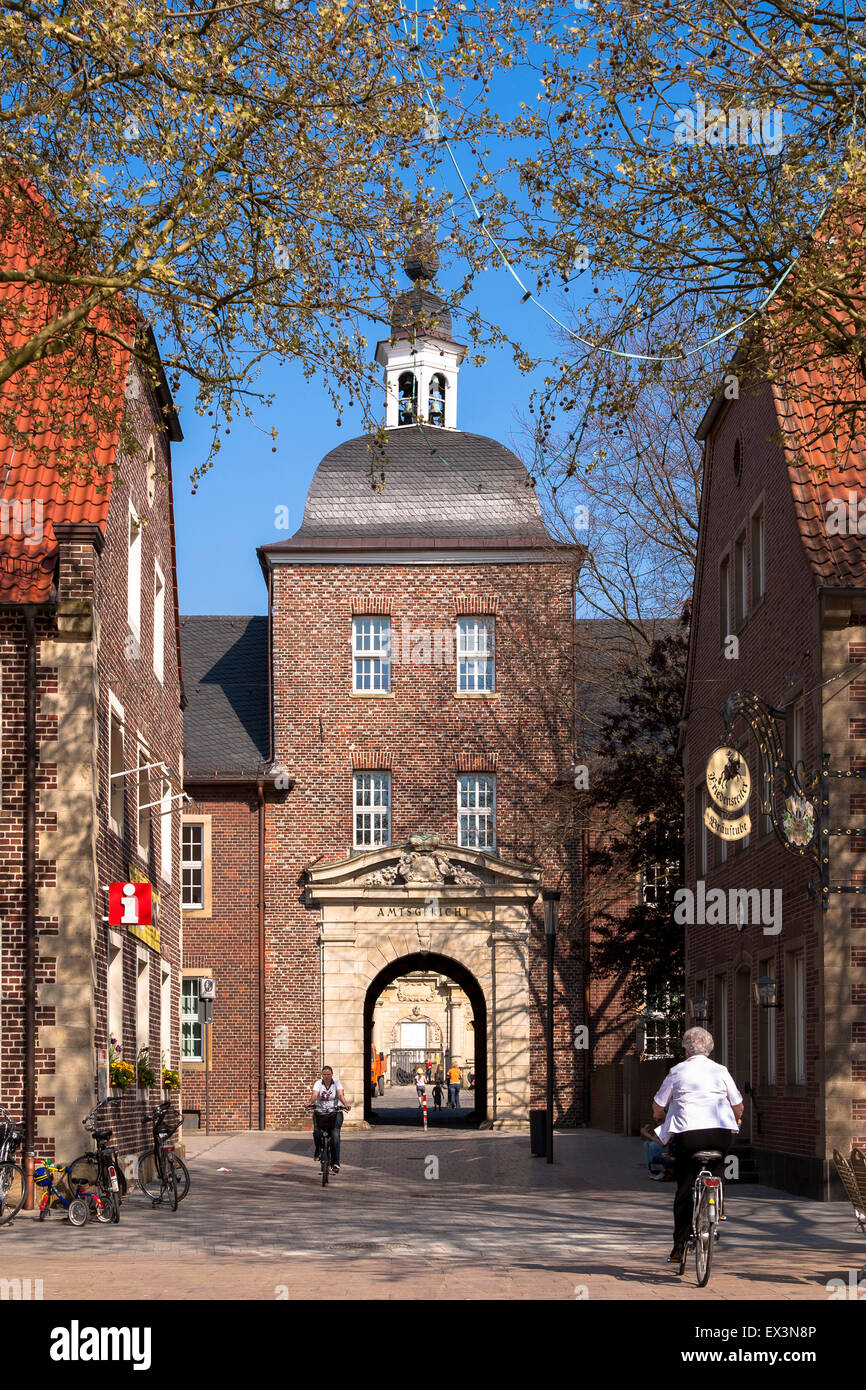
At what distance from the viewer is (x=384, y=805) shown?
39500 millimetres

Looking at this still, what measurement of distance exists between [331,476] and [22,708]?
22.9m

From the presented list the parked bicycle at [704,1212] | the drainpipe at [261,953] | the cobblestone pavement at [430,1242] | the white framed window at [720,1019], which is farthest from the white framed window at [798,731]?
the drainpipe at [261,953]

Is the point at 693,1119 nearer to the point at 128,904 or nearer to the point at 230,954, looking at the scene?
the point at 128,904

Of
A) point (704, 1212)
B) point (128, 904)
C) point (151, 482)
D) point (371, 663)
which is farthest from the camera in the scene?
point (371, 663)

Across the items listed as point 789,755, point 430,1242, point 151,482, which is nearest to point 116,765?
point 151,482

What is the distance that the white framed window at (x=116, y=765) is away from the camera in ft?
A: 69.3

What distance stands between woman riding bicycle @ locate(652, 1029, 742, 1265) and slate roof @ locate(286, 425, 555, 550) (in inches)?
1121

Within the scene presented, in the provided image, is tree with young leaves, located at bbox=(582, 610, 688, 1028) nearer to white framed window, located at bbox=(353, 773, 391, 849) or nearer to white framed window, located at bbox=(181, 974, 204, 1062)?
white framed window, located at bbox=(353, 773, 391, 849)

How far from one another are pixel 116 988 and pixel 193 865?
691 inches

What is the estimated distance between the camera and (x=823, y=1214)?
17.5 metres

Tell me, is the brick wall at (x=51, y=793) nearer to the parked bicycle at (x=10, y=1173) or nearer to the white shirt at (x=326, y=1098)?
the parked bicycle at (x=10, y=1173)

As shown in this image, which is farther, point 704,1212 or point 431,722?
point 431,722

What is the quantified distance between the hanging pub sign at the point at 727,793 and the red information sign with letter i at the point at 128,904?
6521 mm

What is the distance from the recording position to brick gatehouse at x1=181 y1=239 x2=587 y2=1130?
38.2 meters
